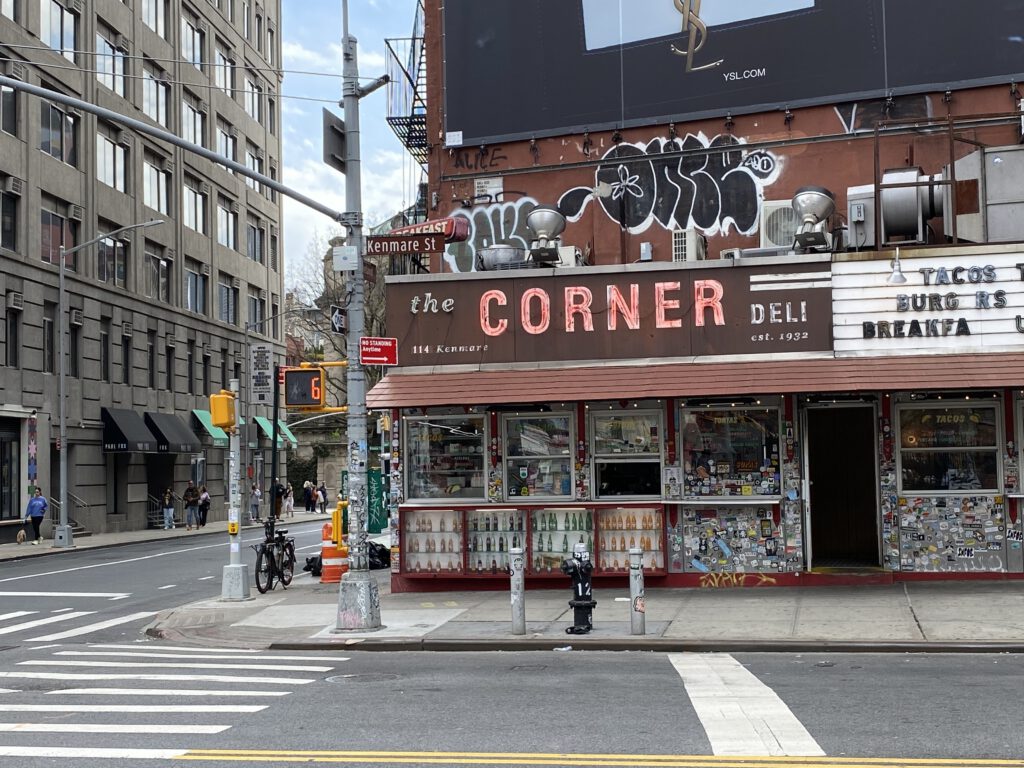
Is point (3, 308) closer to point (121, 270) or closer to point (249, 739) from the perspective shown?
point (121, 270)

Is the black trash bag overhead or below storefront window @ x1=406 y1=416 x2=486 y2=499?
below

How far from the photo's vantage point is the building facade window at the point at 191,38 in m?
50.8

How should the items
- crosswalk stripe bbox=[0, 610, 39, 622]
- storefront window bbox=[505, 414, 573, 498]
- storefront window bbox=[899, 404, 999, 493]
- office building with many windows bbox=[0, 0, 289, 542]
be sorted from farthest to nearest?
office building with many windows bbox=[0, 0, 289, 542] → storefront window bbox=[505, 414, 573, 498] → crosswalk stripe bbox=[0, 610, 39, 622] → storefront window bbox=[899, 404, 999, 493]

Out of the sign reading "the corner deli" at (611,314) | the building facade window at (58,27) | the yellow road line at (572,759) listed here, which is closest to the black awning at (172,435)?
the building facade window at (58,27)

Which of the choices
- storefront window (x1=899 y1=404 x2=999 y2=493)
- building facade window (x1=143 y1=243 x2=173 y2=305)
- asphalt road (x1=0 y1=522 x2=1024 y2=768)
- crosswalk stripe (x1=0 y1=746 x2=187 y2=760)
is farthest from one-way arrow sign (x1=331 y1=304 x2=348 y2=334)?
building facade window (x1=143 y1=243 x2=173 y2=305)

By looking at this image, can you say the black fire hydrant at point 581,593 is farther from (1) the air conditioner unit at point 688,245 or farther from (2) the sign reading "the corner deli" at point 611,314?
(1) the air conditioner unit at point 688,245

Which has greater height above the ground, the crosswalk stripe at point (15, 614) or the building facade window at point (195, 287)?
the building facade window at point (195, 287)

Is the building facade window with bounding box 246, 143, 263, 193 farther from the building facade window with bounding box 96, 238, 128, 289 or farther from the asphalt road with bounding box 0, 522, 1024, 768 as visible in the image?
the asphalt road with bounding box 0, 522, 1024, 768

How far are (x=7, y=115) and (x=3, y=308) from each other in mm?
6172

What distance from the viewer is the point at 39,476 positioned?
36.8 metres

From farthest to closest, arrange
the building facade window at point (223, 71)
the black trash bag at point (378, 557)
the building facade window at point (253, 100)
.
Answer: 1. the building facade window at point (253, 100)
2. the building facade window at point (223, 71)
3. the black trash bag at point (378, 557)

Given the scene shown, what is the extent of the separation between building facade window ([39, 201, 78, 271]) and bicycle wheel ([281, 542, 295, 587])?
73.4ft

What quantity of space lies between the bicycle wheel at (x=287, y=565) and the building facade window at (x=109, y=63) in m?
28.1

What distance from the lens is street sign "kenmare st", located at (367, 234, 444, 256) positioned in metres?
13.9
